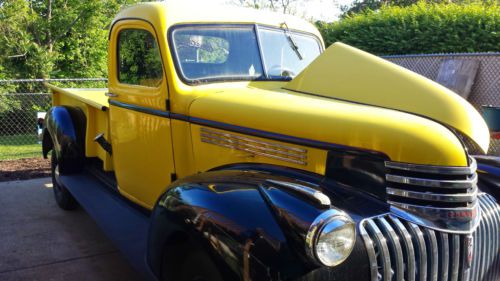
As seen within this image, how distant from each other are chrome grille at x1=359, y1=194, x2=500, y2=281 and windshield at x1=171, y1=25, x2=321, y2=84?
163 centimetres

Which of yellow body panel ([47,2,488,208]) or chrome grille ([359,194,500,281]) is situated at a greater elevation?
yellow body panel ([47,2,488,208])

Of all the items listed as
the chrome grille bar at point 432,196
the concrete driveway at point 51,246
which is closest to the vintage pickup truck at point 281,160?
the chrome grille bar at point 432,196

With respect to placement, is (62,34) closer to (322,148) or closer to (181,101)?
(181,101)

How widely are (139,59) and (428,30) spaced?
680cm

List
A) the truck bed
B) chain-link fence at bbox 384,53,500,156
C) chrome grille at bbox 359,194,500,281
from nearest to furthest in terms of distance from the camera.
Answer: chrome grille at bbox 359,194,500,281 < the truck bed < chain-link fence at bbox 384,53,500,156

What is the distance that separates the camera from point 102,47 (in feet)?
44.2

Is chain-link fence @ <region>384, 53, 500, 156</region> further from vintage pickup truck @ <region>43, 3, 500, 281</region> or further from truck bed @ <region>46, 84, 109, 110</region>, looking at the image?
truck bed @ <region>46, 84, 109, 110</region>

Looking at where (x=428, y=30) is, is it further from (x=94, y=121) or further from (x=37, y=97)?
(x=37, y=97)

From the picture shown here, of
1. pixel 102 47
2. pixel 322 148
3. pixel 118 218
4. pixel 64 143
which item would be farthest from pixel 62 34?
pixel 322 148

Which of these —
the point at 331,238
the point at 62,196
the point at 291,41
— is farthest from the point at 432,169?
the point at 62,196

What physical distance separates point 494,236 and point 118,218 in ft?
8.30

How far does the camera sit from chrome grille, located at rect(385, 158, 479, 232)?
6.53 ft

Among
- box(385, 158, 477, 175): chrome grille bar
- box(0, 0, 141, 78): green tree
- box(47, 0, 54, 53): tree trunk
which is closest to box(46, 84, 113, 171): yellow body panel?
A: box(385, 158, 477, 175): chrome grille bar

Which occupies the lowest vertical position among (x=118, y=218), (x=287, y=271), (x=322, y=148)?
(x=118, y=218)
